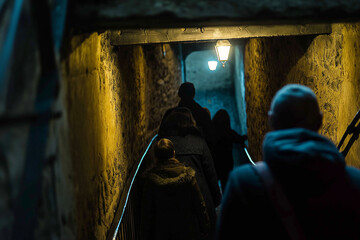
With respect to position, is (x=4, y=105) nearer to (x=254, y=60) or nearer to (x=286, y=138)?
(x=286, y=138)

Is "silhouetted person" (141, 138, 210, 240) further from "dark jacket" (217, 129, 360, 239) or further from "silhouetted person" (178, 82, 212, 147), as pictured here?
"silhouetted person" (178, 82, 212, 147)

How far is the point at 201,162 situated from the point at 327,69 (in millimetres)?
1508

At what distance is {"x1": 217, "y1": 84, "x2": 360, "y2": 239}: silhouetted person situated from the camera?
4.46ft

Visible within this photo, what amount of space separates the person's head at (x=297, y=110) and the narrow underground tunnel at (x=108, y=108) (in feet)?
2.94

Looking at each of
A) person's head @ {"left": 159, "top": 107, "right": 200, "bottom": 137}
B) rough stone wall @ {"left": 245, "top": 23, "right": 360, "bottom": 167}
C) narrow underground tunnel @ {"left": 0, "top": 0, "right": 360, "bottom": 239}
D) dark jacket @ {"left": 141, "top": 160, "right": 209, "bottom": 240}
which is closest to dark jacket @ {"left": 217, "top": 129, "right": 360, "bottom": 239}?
narrow underground tunnel @ {"left": 0, "top": 0, "right": 360, "bottom": 239}

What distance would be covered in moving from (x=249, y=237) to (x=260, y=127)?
4498 millimetres

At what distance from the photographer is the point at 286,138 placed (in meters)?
1.41

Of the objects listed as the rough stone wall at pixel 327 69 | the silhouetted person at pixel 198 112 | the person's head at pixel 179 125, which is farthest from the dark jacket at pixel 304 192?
the silhouetted person at pixel 198 112

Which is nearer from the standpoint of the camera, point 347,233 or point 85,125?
point 347,233

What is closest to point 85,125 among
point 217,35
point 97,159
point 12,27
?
point 97,159

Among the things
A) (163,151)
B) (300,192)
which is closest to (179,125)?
(163,151)

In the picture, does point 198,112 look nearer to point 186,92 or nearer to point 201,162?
point 186,92

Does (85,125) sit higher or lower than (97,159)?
higher

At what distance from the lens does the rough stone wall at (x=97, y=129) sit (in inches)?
75.9
